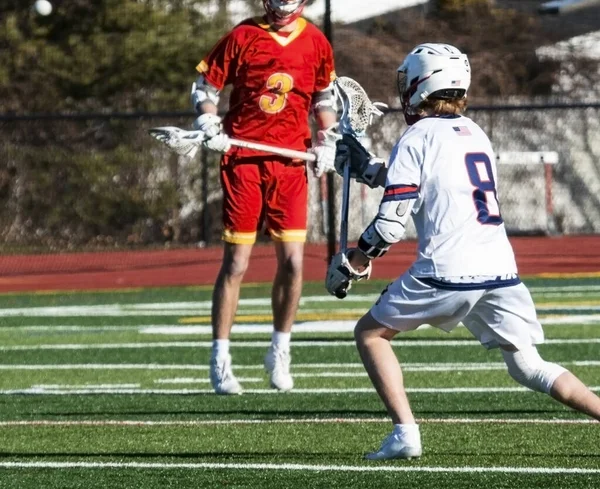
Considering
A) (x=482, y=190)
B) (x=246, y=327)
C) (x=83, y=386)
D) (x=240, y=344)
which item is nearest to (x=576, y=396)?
(x=482, y=190)

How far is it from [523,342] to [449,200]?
57cm

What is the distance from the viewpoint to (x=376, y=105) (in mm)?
6770

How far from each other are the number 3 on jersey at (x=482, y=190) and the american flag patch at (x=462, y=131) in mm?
82

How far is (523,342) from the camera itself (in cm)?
539

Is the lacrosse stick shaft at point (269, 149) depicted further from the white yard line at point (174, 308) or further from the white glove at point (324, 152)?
the white yard line at point (174, 308)

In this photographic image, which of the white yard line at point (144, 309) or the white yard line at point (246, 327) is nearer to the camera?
the white yard line at point (246, 327)

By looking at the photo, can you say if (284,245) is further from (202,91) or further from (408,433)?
(408,433)

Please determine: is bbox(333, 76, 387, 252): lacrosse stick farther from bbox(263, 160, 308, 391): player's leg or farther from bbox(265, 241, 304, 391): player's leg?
bbox(265, 241, 304, 391): player's leg

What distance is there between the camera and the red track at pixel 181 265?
56.4 ft

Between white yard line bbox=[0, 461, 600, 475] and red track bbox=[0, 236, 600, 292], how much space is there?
10.9 metres

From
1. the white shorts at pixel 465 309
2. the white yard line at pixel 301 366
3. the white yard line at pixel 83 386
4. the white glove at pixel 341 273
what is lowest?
the white yard line at pixel 301 366

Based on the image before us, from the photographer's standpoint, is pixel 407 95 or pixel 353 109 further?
pixel 353 109

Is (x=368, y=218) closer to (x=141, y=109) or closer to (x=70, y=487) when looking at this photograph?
(x=141, y=109)

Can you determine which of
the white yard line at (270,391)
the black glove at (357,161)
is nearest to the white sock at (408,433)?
the black glove at (357,161)
